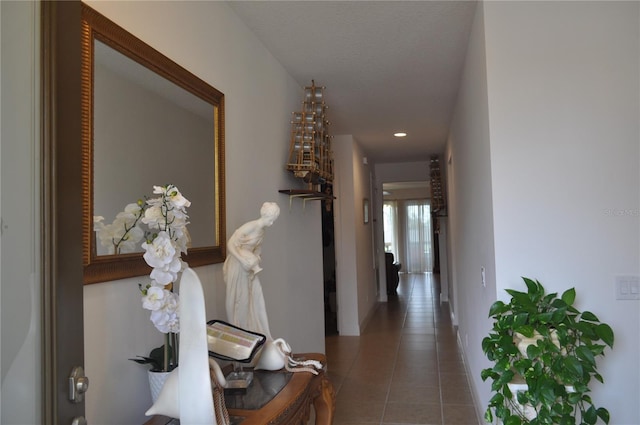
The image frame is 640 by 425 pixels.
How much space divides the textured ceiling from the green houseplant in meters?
1.65

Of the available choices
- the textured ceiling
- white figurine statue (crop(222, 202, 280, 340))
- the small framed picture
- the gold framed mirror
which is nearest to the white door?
the gold framed mirror

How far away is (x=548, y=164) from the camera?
219 centimetres

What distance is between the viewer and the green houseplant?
1754 millimetres

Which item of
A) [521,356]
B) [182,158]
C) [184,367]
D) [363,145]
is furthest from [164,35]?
[363,145]

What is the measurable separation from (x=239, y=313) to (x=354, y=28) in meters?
1.85

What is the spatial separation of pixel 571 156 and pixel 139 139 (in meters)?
1.91

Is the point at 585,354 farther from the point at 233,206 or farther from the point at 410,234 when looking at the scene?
the point at 410,234

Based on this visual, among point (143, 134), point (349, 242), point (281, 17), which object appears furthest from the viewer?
point (349, 242)

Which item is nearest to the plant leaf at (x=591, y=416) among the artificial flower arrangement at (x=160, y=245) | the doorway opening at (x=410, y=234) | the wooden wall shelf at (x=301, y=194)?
the artificial flower arrangement at (x=160, y=245)

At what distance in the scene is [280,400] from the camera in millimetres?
1545

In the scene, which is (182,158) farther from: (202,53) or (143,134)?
(202,53)

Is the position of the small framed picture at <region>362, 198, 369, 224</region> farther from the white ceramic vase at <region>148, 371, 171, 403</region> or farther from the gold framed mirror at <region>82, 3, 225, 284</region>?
the white ceramic vase at <region>148, 371, 171, 403</region>

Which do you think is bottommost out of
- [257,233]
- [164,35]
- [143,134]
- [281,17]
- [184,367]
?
[184,367]

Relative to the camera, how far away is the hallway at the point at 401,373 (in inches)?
134
